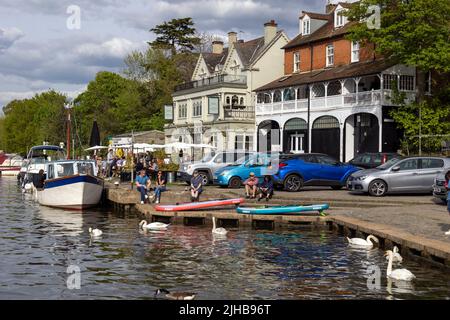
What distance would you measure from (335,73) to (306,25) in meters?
10.3

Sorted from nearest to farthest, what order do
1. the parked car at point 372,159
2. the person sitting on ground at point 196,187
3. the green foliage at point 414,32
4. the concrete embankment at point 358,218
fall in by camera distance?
→ the concrete embankment at point 358,218 < the person sitting on ground at point 196,187 < the parked car at point 372,159 < the green foliage at point 414,32

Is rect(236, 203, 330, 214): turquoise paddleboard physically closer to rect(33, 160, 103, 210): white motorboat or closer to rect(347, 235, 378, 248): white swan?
rect(347, 235, 378, 248): white swan

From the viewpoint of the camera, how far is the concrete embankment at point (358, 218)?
1648 cm

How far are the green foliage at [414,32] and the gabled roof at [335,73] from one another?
97.7 inches

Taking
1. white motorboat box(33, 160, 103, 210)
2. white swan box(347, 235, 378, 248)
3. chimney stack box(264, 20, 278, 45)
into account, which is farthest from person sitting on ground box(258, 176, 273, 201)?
chimney stack box(264, 20, 278, 45)

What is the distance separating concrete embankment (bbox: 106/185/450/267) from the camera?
54.1ft

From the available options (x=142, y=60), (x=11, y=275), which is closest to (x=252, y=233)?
(x=11, y=275)

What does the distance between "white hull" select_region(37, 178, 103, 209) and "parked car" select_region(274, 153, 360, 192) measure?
9.34 metres

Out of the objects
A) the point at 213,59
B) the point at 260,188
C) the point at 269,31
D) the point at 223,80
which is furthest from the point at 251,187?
the point at 213,59

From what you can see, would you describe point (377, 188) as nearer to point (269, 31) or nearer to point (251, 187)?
point (251, 187)

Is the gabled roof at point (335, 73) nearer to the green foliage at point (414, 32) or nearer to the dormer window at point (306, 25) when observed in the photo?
the green foliage at point (414, 32)

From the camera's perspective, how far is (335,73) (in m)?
47.4

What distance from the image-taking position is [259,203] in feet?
84.5

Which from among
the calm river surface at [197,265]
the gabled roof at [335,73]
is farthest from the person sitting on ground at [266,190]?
the gabled roof at [335,73]
